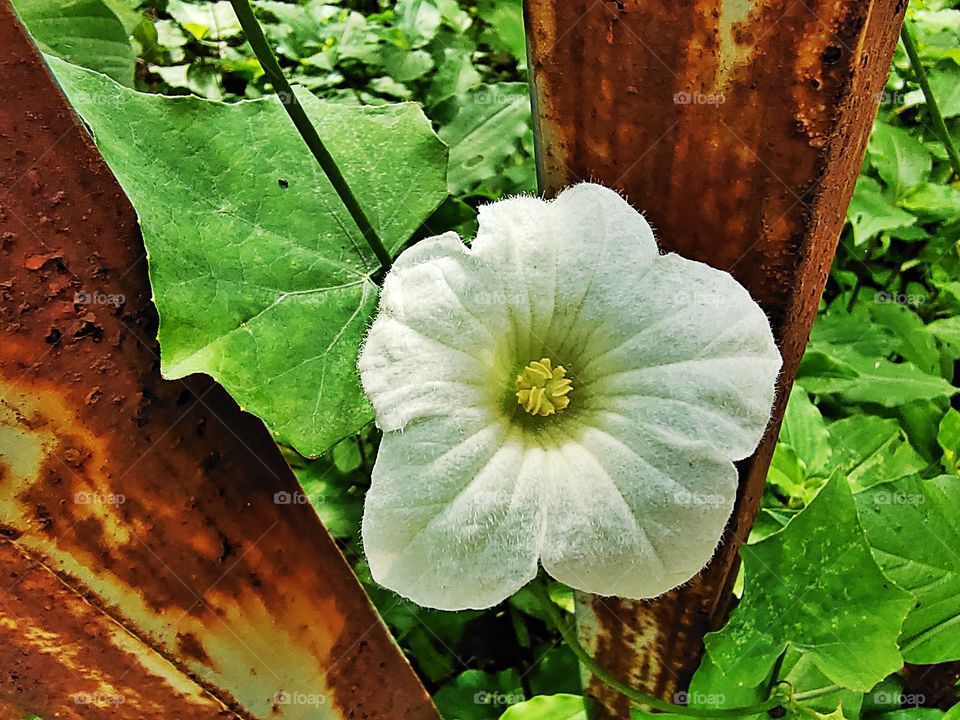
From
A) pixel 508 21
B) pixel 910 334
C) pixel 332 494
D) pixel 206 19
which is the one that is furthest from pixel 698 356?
pixel 206 19

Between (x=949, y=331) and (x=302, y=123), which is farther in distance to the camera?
(x=949, y=331)

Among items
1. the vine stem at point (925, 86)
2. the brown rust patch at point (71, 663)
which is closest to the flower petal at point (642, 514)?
the brown rust patch at point (71, 663)

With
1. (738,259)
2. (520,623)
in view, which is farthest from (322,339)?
(520,623)

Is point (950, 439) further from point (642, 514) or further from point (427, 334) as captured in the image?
point (427, 334)

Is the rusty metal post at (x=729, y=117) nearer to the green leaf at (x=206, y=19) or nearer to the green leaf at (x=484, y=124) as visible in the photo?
the green leaf at (x=484, y=124)

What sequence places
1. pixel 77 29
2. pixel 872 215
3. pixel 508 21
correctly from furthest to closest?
pixel 872 215, pixel 508 21, pixel 77 29

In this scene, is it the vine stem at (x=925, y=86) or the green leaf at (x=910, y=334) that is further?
the green leaf at (x=910, y=334)
